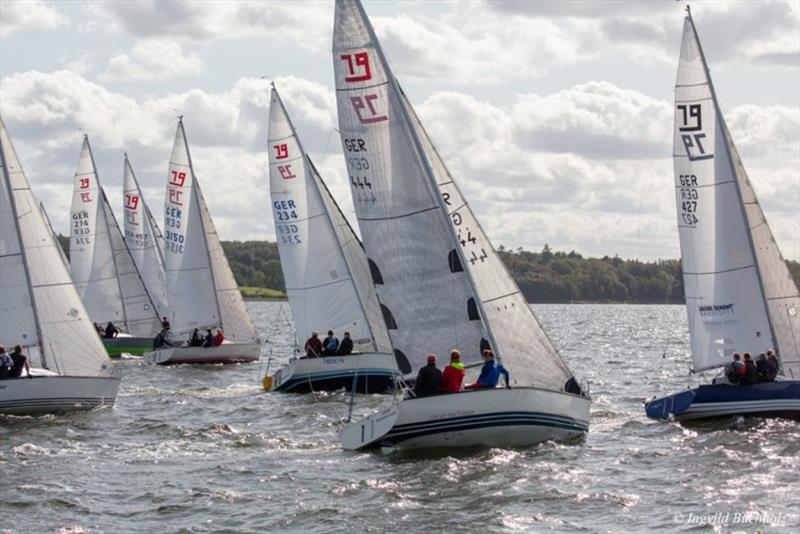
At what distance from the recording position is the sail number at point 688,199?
2889 centimetres

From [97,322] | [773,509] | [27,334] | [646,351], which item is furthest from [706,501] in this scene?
[646,351]

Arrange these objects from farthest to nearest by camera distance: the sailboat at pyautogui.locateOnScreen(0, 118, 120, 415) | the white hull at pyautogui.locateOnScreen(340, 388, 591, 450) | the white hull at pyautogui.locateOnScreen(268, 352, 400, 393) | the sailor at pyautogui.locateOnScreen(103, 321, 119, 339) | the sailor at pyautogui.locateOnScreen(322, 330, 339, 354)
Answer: the sailor at pyautogui.locateOnScreen(103, 321, 119, 339) < the sailor at pyautogui.locateOnScreen(322, 330, 339, 354) < the white hull at pyautogui.locateOnScreen(268, 352, 400, 393) < the sailboat at pyautogui.locateOnScreen(0, 118, 120, 415) < the white hull at pyautogui.locateOnScreen(340, 388, 591, 450)

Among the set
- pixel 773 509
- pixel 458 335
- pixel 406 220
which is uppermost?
pixel 406 220

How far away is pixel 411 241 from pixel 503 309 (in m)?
1.95

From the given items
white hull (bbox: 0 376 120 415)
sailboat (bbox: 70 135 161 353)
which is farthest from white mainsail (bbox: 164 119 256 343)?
white hull (bbox: 0 376 120 415)

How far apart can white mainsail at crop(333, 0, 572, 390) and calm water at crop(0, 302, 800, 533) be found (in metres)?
2.04

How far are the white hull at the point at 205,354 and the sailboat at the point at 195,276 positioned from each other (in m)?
0.03

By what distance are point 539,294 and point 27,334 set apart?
150 meters

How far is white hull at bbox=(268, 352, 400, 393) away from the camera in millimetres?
34781

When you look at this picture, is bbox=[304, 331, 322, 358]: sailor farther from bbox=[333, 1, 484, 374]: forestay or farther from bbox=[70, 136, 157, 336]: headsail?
bbox=[70, 136, 157, 336]: headsail

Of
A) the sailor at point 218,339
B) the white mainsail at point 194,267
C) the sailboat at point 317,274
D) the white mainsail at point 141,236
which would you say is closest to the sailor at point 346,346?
the sailboat at point 317,274

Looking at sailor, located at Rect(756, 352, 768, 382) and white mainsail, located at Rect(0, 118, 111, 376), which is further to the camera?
white mainsail, located at Rect(0, 118, 111, 376)

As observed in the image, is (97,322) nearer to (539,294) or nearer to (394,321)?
(394,321)

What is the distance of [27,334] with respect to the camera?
30.6m
